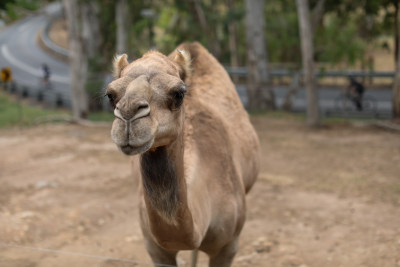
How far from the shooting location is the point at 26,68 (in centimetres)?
3669

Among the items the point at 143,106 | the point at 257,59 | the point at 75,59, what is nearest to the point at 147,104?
the point at 143,106

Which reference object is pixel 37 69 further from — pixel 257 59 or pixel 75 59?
pixel 257 59

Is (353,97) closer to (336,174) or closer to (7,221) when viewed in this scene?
(336,174)

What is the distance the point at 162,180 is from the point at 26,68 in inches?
1420

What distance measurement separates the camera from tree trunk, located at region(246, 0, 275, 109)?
1781cm

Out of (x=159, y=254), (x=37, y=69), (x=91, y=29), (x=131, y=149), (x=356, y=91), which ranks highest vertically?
(x=91, y=29)

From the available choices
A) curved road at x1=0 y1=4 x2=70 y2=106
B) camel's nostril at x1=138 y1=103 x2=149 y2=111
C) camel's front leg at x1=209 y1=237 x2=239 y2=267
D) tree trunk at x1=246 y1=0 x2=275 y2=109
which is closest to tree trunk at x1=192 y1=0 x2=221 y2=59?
tree trunk at x1=246 y1=0 x2=275 y2=109

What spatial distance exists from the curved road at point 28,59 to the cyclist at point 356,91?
43.3 feet

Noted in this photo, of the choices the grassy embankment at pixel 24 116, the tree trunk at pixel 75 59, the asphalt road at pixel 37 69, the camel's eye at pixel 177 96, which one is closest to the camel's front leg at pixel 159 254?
the camel's eye at pixel 177 96

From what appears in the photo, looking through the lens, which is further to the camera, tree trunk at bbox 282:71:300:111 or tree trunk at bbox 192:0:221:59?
tree trunk at bbox 282:71:300:111

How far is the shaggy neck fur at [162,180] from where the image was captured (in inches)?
126

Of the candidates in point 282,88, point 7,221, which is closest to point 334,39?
point 282,88

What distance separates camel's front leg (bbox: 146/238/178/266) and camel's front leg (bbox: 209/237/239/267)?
39cm

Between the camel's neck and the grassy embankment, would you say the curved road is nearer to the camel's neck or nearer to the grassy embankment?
the grassy embankment
